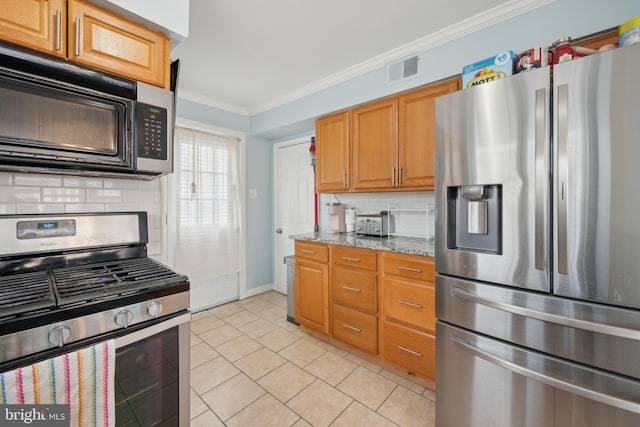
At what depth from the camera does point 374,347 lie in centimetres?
206

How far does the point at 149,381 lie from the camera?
109cm

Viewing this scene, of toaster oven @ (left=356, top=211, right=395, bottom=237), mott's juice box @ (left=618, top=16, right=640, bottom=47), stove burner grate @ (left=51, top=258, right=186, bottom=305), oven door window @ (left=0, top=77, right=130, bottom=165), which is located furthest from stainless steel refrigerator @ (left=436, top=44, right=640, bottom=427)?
oven door window @ (left=0, top=77, right=130, bottom=165)

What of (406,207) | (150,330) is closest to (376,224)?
(406,207)

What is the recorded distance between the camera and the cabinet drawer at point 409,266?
175 cm

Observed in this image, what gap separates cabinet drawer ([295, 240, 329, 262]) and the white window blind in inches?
47.5

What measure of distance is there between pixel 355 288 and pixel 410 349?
22.8 inches

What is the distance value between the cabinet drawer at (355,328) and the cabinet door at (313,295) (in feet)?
0.36

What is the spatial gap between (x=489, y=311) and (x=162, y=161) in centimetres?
182

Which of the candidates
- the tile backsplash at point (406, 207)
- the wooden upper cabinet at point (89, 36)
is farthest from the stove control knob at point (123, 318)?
the tile backsplash at point (406, 207)

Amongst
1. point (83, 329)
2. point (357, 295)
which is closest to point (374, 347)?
point (357, 295)

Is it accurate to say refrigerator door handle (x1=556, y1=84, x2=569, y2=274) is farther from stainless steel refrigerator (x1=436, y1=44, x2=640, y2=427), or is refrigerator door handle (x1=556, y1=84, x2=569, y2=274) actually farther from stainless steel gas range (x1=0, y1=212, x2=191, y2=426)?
stainless steel gas range (x1=0, y1=212, x2=191, y2=426)

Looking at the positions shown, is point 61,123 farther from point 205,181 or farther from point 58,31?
point 205,181

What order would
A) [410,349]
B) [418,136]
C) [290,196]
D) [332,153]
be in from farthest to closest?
[290,196] → [332,153] → [418,136] → [410,349]

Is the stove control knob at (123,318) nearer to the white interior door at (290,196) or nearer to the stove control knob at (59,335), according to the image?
the stove control knob at (59,335)
